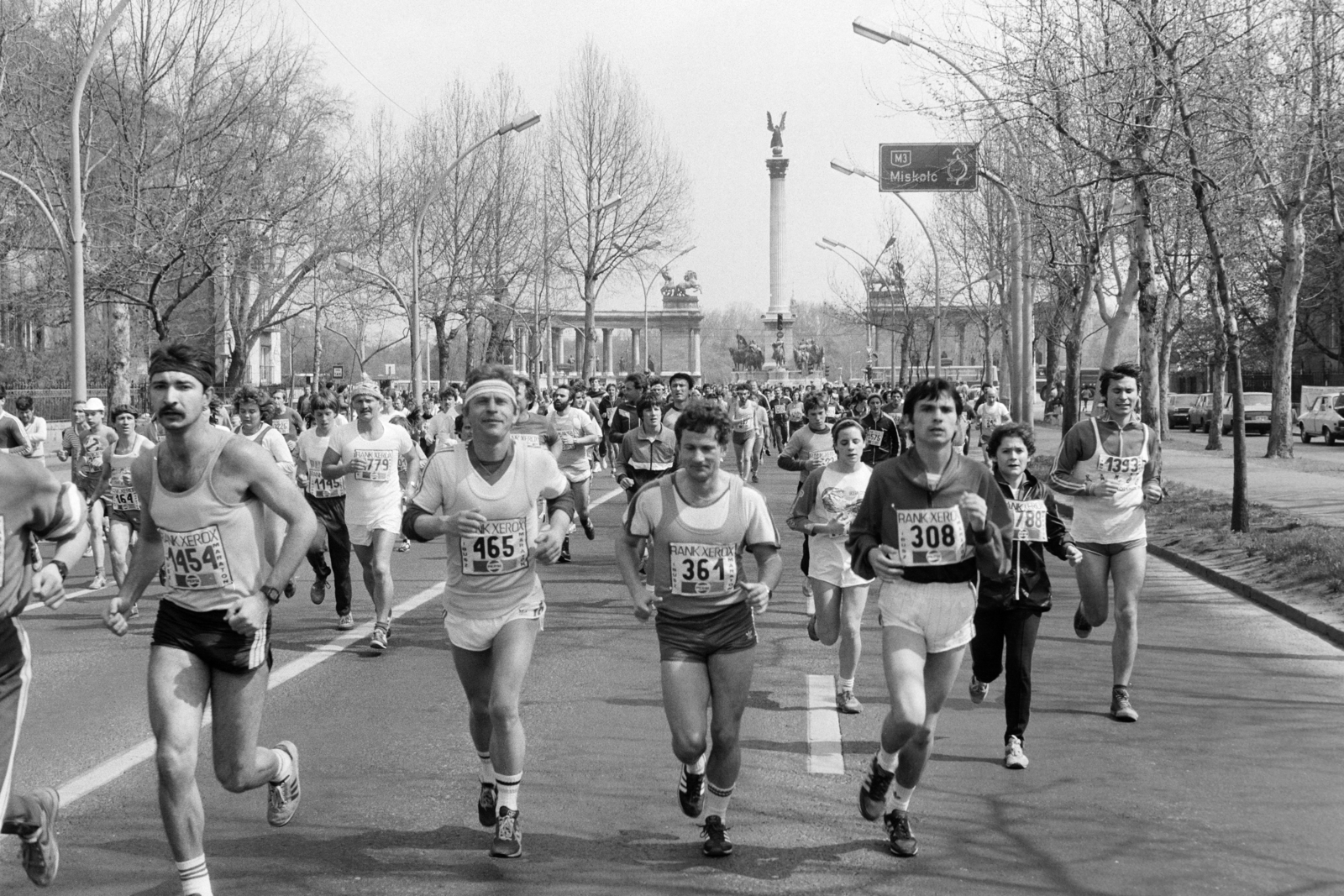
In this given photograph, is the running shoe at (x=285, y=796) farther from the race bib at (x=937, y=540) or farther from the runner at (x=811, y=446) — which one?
the runner at (x=811, y=446)

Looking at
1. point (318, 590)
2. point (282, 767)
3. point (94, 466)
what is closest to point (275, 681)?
point (318, 590)

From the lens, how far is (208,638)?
4922 mm

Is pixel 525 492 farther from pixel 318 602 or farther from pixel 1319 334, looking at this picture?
pixel 1319 334

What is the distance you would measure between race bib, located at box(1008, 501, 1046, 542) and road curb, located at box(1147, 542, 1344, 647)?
4.44 meters

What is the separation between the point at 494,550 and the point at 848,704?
302cm

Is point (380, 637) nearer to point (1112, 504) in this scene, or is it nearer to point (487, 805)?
point (487, 805)

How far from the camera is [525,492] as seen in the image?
19.1 feet

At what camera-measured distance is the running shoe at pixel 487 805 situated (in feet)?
18.6

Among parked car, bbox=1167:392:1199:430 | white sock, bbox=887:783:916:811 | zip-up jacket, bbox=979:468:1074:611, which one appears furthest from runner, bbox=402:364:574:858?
parked car, bbox=1167:392:1199:430

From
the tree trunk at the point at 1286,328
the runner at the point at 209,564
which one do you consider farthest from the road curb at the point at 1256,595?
the tree trunk at the point at 1286,328

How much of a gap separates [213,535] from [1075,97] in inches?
590

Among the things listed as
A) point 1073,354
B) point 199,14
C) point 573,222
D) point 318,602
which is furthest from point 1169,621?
point 573,222

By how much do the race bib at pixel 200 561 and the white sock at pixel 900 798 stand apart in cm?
248

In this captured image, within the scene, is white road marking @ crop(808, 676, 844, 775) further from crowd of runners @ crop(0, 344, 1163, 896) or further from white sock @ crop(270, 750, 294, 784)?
white sock @ crop(270, 750, 294, 784)
